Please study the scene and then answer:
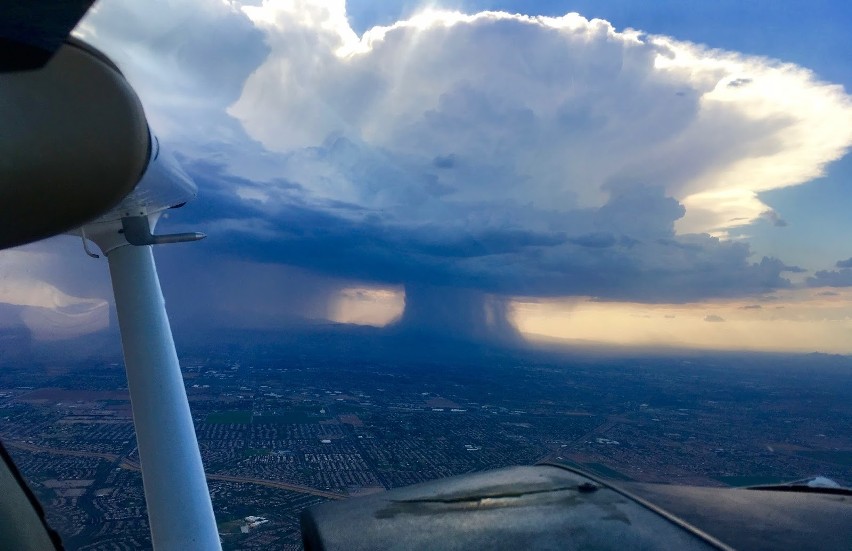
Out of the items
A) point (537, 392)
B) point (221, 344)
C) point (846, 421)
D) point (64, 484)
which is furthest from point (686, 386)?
point (64, 484)

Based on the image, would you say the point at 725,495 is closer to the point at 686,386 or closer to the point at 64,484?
the point at 64,484

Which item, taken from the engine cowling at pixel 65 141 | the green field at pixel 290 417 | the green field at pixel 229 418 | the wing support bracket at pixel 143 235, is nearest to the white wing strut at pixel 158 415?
the wing support bracket at pixel 143 235

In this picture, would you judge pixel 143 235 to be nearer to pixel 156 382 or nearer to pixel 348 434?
pixel 156 382

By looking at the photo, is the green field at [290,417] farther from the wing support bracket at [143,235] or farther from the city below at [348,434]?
the wing support bracket at [143,235]

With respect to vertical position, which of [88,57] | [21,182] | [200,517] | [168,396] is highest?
[88,57]

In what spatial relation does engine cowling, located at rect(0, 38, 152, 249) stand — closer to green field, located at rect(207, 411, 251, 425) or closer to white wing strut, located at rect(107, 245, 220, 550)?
white wing strut, located at rect(107, 245, 220, 550)

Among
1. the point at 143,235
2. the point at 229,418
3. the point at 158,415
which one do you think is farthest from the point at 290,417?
the point at 143,235
